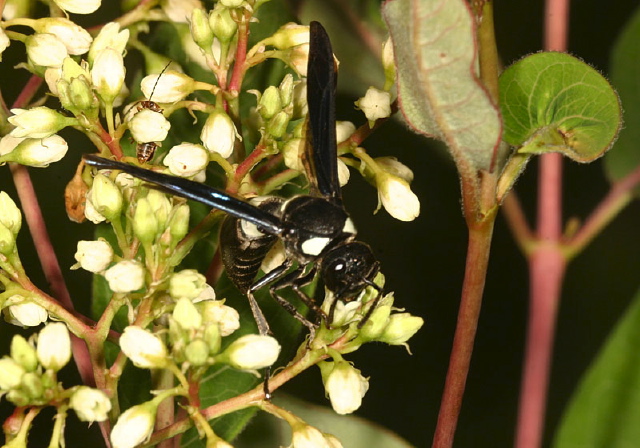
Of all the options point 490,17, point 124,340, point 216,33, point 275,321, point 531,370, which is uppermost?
point 490,17

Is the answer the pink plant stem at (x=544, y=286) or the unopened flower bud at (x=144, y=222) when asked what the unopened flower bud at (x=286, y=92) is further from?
the pink plant stem at (x=544, y=286)

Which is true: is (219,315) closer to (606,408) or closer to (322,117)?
(322,117)

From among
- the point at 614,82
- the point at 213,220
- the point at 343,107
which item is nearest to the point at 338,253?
the point at 213,220

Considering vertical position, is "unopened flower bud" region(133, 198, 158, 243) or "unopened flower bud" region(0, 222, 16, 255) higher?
"unopened flower bud" region(133, 198, 158, 243)

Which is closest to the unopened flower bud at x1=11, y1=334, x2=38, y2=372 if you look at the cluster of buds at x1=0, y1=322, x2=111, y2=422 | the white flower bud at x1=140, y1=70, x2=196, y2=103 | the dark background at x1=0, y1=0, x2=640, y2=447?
the cluster of buds at x1=0, y1=322, x2=111, y2=422

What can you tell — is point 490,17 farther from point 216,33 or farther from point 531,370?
point 531,370

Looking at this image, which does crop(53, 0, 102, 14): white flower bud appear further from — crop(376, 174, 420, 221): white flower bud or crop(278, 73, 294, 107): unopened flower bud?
crop(376, 174, 420, 221): white flower bud
